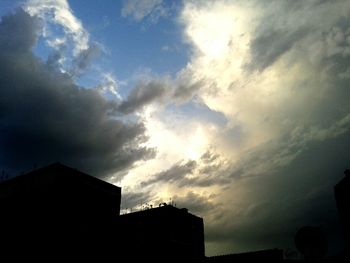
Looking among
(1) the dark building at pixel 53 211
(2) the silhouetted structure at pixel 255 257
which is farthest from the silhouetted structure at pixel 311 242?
(1) the dark building at pixel 53 211

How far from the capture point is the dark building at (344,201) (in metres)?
31.5

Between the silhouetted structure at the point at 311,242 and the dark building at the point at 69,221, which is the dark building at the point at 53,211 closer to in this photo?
the dark building at the point at 69,221

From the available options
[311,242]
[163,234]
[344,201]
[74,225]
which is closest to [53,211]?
[74,225]

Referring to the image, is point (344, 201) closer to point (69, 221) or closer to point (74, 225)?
point (74, 225)

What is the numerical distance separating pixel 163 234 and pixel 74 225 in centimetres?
1130

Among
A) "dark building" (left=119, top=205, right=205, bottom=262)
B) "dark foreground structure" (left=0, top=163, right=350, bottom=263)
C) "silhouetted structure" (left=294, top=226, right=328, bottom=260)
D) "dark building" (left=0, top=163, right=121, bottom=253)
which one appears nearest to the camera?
"silhouetted structure" (left=294, top=226, right=328, bottom=260)

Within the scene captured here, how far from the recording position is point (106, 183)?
1316 inches

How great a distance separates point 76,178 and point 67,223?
4.41 metres

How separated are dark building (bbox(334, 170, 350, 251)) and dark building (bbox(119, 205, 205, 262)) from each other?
17.2 m

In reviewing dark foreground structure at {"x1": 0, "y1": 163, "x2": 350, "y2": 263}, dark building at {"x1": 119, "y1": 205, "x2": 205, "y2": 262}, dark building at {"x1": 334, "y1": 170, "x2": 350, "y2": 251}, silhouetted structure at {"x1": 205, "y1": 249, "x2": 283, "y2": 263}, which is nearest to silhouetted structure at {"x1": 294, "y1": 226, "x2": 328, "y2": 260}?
silhouetted structure at {"x1": 205, "y1": 249, "x2": 283, "y2": 263}

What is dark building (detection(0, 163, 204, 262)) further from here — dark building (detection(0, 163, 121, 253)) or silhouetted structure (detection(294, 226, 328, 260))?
silhouetted structure (detection(294, 226, 328, 260))

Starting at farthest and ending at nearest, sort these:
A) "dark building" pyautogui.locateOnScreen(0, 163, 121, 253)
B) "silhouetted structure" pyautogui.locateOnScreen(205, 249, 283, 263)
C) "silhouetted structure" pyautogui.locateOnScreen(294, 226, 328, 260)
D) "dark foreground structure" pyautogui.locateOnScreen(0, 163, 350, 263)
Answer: "dark building" pyautogui.locateOnScreen(0, 163, 121, 253)
"dark foreground structure" pyautogui.locateOnScreen(0, 163, 350, 263)
"silhouetted structure" pyautogui.locateOnScreen(205, 249, 283, 263)
"silhouetted structure" pyautogui.locateOnScreen(294, 226, 328, 260)

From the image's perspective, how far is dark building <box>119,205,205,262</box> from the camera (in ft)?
112

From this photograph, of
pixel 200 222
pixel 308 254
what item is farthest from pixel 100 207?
pixel 308 254
